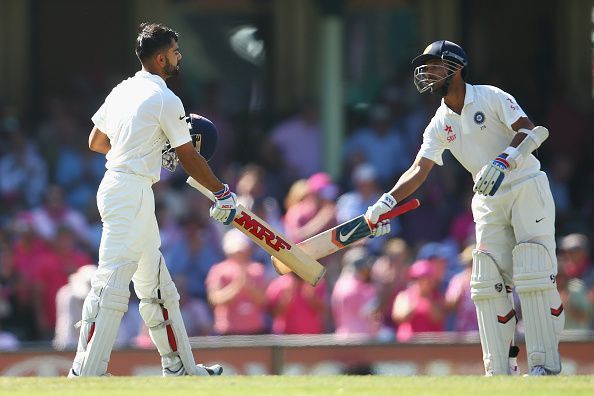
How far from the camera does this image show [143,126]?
308 inches

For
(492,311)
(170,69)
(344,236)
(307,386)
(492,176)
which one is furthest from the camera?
(344,236)

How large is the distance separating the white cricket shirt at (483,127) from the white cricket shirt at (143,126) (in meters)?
1.50

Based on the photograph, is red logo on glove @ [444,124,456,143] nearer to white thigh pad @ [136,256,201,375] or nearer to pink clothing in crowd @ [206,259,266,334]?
white thigh pad @ [136,256,201,375]

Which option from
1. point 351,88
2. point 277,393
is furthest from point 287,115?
point 277,393

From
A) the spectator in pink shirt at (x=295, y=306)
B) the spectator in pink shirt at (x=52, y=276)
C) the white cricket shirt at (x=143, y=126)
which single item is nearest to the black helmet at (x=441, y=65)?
the white cricket shirt at (x=143, y=126)

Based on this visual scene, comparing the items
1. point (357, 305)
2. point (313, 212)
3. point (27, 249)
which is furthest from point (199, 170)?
point (27, 249)

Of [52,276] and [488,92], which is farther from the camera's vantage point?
[52,276]

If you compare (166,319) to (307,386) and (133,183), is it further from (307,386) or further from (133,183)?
(307,386)

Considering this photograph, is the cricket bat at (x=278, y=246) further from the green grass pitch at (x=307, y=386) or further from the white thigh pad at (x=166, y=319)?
Result: the green grass pitch at (x=307, y=386)

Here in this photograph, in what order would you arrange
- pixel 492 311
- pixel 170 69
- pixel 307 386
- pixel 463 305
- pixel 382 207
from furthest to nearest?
pixel 463 305
pixel 382 207
pixel 492 311
pixel 170 69
pixel 307 386

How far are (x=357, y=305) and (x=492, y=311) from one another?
11.9 ft

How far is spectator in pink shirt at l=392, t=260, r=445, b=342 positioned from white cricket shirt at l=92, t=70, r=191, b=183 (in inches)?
169

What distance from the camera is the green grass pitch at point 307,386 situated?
706 centimetres

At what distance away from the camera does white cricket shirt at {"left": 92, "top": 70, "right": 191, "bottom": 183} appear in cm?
783
